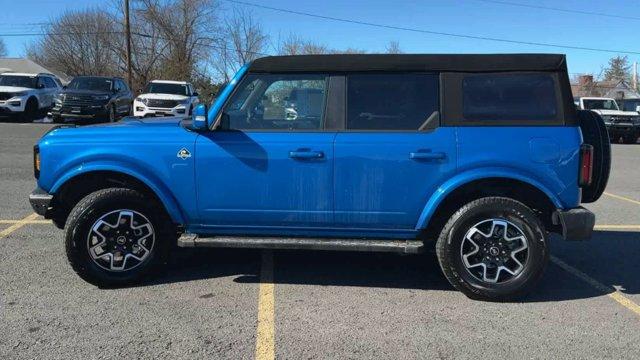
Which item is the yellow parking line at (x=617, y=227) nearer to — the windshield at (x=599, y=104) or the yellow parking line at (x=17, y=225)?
the yellow parking line at (x=17, y=225)

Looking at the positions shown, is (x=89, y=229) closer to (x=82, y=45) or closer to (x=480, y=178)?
(x=480, y=178)

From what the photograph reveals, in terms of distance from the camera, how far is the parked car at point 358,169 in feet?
14.0

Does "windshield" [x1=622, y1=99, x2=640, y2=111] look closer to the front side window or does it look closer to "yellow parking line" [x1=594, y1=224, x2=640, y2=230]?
"yellow parking line" [x1=594, y1=224, x2=640, y2=230]

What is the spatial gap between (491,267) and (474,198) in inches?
22.2

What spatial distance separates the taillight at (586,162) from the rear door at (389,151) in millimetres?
960

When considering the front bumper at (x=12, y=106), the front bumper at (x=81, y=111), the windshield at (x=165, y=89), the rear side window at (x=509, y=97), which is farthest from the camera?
the windshield at (x=165, y=89)

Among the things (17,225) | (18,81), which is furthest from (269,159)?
(18,81)

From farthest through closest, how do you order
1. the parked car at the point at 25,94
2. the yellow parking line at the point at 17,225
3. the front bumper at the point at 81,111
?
the parked car at the point at 25,94, the front bumper at the point at 81,111, the yellow parking line at the point at 17,225

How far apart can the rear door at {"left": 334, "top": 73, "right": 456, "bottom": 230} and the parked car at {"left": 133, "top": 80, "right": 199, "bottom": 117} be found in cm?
1631

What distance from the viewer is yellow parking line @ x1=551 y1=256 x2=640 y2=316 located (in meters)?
4.34

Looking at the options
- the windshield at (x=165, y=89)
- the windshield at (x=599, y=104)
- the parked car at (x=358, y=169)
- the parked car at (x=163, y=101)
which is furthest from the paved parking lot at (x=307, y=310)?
the windshield at (x=599, y=104)

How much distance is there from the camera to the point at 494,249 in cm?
432

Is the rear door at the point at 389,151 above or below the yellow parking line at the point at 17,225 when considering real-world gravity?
above

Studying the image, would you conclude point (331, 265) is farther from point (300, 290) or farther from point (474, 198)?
point (474, 198)
